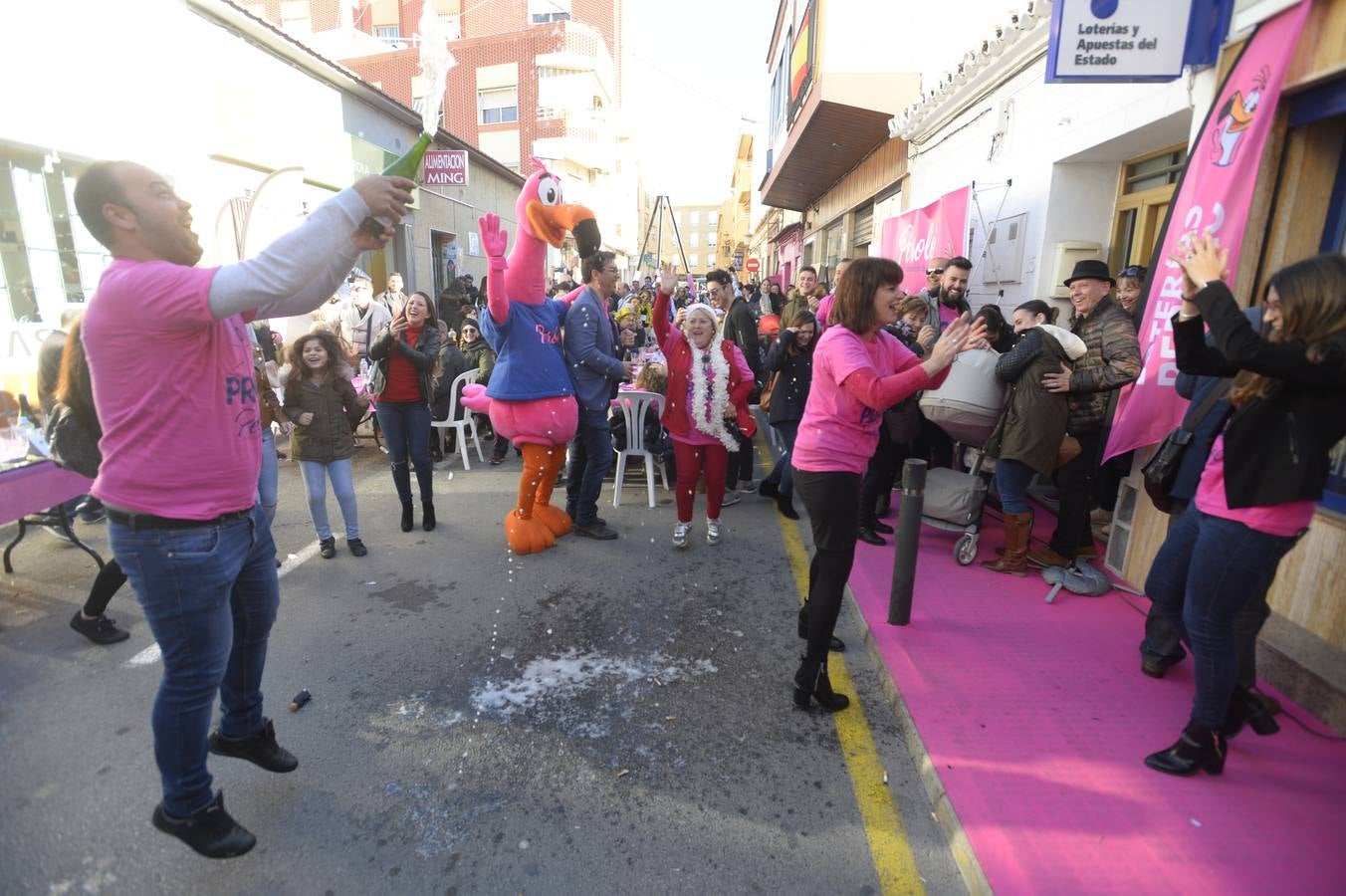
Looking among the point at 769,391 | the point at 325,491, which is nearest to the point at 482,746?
the point at 325,491

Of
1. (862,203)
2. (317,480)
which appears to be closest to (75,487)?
(317,480)

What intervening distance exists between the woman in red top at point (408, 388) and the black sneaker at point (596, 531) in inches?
47.6

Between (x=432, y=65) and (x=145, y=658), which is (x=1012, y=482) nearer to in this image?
(x=432, y=65)

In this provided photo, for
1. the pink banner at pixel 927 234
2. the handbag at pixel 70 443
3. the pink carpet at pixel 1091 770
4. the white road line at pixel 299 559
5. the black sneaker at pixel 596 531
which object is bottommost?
the white road line at pixel 299 559

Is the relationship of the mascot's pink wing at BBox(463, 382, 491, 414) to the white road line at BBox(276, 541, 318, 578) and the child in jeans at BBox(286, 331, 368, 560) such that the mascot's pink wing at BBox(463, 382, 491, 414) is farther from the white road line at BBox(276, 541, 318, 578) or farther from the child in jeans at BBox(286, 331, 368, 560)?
the white road line at BBox(276, 541, 318, 578)

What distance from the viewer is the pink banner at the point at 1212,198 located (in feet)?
11.1

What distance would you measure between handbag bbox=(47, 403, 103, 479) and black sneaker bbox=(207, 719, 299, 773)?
168 centimetres

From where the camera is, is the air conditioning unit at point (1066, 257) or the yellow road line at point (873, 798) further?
the air conditioning unit at point (1066, 257)

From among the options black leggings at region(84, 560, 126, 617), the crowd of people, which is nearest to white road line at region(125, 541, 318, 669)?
the crowd of people

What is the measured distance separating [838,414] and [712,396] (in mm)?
2131

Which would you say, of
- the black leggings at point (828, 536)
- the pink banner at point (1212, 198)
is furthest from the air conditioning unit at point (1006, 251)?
the black leggings at point (828, 536)

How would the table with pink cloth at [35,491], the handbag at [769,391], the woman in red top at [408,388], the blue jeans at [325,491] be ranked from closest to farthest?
the table with pink cloth at [35,491] → the blue jeans at [325,491] → the woman in red top at [408,388] → the handbag at [769,391]

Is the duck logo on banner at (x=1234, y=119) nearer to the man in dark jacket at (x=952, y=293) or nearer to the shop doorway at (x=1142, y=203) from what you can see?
the shop doorway at (x=1142, y=203)

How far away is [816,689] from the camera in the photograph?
10.4 ft
